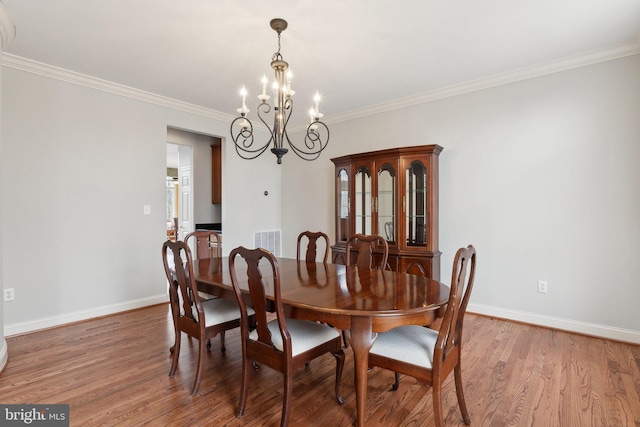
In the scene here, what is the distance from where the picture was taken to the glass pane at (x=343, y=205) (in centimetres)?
416

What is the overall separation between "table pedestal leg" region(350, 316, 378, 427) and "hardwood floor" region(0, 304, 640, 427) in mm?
293

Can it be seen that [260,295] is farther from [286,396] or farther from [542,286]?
[542,286]

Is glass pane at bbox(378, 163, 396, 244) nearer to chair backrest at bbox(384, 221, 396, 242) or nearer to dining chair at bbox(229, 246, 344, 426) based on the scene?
chair backrest at bbox(384, 221, 396, 242)

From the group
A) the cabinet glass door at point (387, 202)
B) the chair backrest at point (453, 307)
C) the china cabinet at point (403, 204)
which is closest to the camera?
the chair backrest at point (453, 307)

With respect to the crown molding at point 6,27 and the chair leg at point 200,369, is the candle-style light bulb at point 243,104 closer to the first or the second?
the chair leg at point 200,369

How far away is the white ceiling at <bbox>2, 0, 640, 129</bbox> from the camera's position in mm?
2227

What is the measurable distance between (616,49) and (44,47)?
4848 millimetres

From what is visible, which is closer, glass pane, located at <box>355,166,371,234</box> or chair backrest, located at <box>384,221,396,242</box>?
chair backrest, located at <box>384,221,396,242</box>

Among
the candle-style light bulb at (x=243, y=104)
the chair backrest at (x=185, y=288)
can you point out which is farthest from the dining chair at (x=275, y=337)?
the candle-style light bulb at (x=243, y=104)

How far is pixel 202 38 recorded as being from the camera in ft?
8.45

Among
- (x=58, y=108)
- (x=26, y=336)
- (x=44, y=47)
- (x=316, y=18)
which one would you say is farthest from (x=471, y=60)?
(x=26, y=336)

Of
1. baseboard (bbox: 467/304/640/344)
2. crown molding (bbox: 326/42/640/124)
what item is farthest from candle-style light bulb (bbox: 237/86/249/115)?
baseboard (bbox: 467/304/640/344)

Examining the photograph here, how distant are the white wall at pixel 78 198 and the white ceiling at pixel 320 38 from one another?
0.40 metres

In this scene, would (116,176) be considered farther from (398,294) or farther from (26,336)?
(398,294)
